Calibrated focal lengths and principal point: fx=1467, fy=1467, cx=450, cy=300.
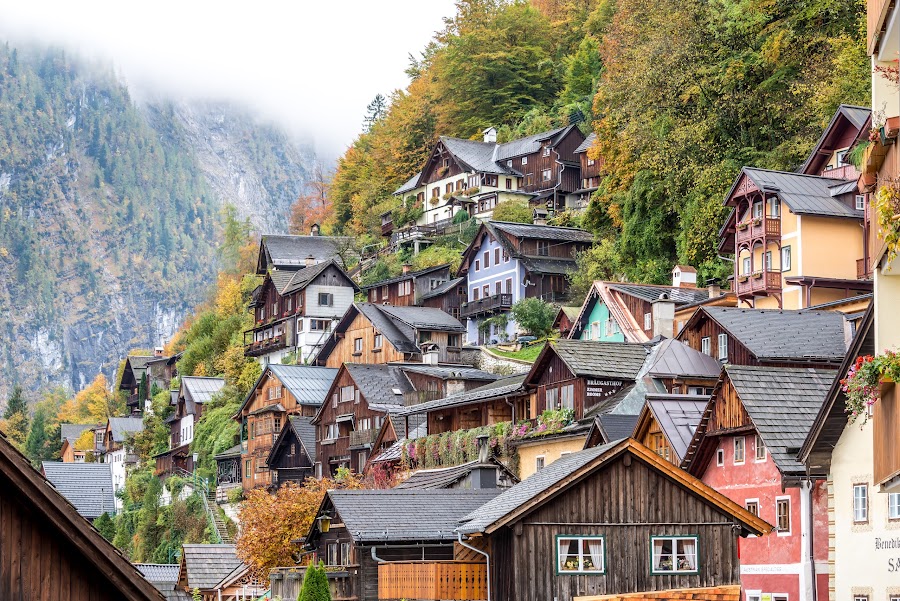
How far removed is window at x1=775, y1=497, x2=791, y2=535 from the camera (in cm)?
3869

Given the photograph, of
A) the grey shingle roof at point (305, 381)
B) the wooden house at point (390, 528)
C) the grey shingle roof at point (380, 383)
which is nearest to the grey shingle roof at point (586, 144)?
the grey shingle roof at point (305, 381)

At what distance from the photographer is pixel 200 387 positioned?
114750mm

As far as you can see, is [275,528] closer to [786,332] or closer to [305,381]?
[786,332]

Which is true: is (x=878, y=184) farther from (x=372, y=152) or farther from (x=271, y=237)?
(x=372, y=152)

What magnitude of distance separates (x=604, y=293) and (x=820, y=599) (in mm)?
35738

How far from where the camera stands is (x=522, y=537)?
37.9 metres

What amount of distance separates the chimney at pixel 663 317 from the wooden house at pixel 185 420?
5181cm

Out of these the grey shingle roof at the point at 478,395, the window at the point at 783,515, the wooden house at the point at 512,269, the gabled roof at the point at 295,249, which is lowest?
the window at the point at 783,515

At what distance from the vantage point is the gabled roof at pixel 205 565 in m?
56.6

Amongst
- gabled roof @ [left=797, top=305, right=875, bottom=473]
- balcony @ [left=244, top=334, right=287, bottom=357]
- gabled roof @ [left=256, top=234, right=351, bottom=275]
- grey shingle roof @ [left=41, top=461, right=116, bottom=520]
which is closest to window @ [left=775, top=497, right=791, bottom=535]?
gabled roof @ [left=797, top=305, right=875, bottom=473]

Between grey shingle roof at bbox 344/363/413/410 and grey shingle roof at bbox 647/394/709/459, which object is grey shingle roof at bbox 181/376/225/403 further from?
grey shingle roof at bbox 647/394/709/459

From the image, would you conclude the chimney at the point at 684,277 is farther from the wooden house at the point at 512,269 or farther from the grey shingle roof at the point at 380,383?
the wooden house at the point at 512,269

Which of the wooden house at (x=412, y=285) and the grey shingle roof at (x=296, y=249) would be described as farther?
the grey shingle roof at (x=296, y=249)

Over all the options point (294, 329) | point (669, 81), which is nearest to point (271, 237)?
point (294, 329)
